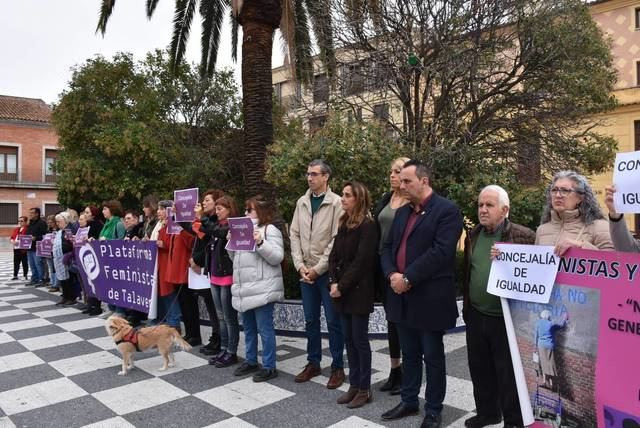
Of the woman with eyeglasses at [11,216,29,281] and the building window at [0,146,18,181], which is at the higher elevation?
the building window at [0,146,18,181]

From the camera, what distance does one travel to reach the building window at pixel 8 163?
36219 millimetres

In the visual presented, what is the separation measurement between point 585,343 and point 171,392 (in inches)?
128

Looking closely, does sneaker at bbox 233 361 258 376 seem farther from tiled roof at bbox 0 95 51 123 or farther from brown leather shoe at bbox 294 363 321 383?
tiled roof at bbox 0 95 51 123

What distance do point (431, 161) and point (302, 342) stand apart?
4225 millimetres

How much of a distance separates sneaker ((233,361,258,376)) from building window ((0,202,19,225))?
3888 centimetres

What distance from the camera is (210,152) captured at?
1661 centimetres

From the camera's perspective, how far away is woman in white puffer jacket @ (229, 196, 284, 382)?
439cm

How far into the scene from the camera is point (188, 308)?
18.7 feet

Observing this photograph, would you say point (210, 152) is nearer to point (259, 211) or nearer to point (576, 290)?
point (259, 211)

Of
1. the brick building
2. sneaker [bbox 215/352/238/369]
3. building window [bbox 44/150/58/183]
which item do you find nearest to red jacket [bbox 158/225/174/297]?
sneaker [bbox 215/352/238/369]

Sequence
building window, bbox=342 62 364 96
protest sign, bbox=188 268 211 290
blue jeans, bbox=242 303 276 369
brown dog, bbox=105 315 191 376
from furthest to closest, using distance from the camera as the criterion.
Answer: building window, bbox=342 62 364 96
protest sign, bbox=188 268 211 290
brown dog, bbox=105 315 191 376
blue jeans, bbox=242 303 276 369

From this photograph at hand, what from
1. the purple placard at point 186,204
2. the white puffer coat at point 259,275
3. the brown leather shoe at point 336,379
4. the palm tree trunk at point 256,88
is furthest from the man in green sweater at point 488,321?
the palm tree trunk at point 256,88

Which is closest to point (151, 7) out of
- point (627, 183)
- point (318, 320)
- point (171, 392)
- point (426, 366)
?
point (318, 320)

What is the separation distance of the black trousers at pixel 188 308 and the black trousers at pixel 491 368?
346 cm
